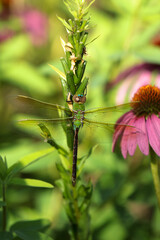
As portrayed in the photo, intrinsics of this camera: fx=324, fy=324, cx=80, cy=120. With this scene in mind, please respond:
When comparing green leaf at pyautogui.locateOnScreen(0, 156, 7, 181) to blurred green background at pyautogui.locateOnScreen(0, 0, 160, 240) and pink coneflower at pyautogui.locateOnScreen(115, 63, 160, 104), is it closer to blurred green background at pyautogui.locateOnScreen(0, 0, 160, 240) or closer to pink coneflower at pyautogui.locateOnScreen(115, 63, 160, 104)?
blurred green background at pyautogui.locateOnScreen(0, 0, 160, 240)

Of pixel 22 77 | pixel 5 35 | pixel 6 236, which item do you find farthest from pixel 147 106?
pixel 5 35

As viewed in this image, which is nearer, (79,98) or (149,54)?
(79,98)

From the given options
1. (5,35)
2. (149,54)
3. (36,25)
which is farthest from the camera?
(36,25)

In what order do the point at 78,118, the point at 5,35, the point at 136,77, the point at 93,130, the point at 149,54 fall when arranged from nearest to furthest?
1. the point at 78,118
2. the point at 93,130
3. the point at 149,54
4. the point at 136,77
5. the point at 5,35

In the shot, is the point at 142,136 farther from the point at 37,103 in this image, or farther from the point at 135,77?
the point at 135,77

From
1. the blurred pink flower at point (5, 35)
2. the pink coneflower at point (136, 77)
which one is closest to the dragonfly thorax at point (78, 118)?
the pink coneflower at point (136, 77)

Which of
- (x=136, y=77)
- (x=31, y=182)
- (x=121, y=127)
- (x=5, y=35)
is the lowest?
(x=31, y=182)

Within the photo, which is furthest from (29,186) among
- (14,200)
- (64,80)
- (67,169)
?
(14,200)

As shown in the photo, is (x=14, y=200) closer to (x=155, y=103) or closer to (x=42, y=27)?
(x=155, y=103)

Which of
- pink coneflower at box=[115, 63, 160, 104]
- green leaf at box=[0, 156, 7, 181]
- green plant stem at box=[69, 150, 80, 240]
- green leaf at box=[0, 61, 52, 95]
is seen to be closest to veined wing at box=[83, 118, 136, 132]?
green plant stem at box=[69, 150, 80, 240]
